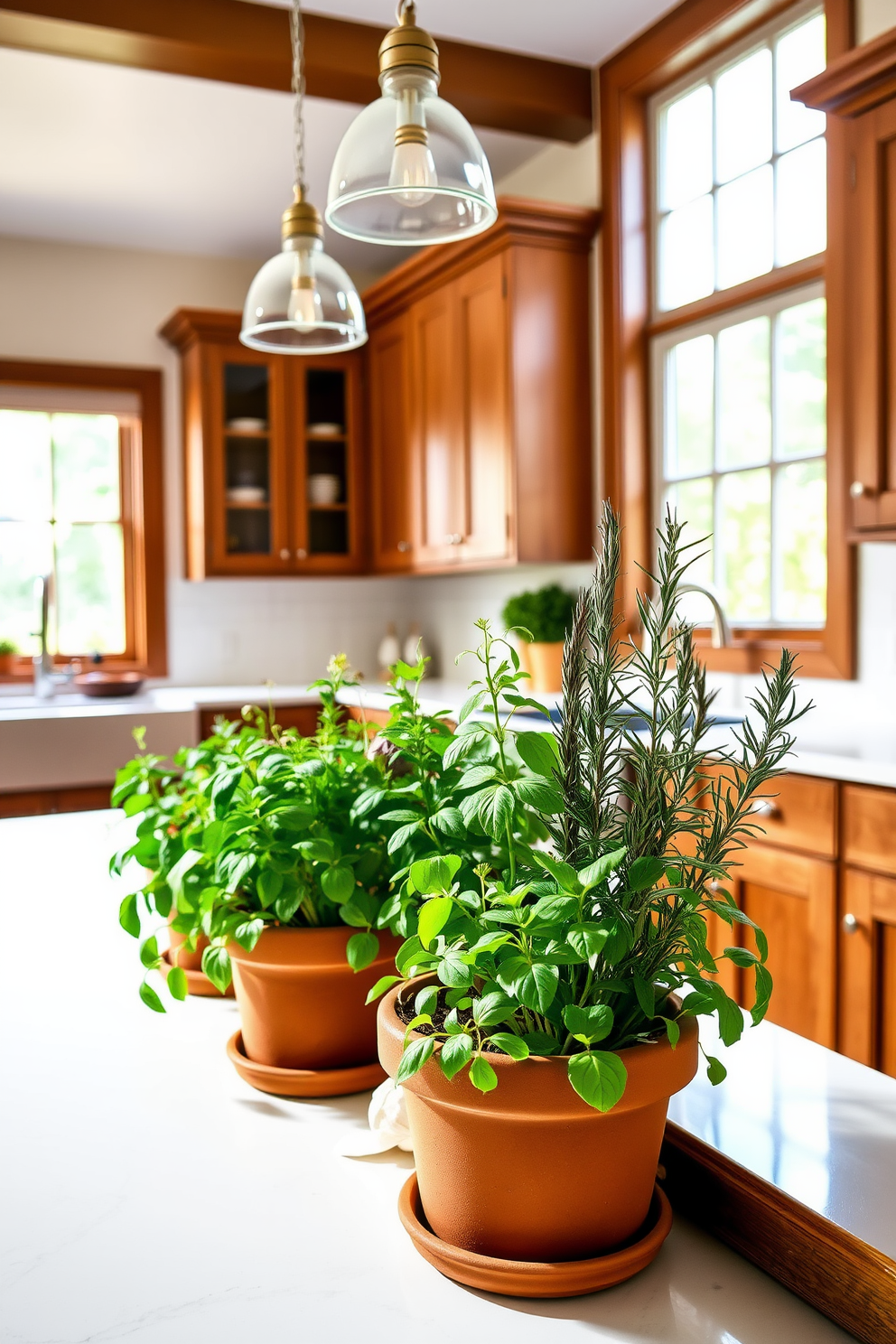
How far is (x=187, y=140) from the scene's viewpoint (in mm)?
3781

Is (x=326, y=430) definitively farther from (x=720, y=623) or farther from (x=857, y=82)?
(x=857, y=82)

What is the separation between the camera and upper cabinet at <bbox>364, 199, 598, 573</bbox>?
Answer: 11.6 feet

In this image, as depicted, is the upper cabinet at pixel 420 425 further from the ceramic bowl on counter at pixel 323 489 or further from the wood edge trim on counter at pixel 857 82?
the wood edge trim on counter at pixel 857 82

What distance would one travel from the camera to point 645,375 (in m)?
3.55

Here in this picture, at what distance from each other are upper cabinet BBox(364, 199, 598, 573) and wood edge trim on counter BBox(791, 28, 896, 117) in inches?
51.8

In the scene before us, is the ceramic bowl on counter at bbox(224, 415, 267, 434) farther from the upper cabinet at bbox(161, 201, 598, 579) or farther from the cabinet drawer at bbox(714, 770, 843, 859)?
the cabinet drawer at bbox(714, 770, 843, 859)

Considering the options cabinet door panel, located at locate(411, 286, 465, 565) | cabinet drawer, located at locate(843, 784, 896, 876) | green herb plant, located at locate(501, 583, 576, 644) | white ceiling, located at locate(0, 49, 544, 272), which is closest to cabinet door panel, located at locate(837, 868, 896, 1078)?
cabinet drawer, located at locate(843, 784, 896, 876)

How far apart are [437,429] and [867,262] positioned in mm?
2023

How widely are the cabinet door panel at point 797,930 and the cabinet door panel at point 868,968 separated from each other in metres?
0.03

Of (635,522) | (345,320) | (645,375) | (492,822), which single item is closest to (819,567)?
(635,522)

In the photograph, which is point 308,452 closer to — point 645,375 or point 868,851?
point 645,375

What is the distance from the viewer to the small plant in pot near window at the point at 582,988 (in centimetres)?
52

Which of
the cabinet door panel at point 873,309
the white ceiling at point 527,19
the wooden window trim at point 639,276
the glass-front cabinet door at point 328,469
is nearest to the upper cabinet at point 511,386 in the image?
the wooden window trim at point 639,276

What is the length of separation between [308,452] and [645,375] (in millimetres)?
1653
